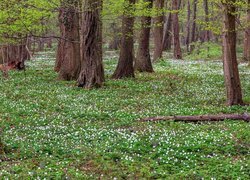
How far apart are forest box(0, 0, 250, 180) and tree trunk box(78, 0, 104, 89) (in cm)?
5

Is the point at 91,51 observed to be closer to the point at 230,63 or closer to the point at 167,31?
the point at 230,63

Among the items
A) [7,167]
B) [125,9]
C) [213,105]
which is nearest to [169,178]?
[7,167]

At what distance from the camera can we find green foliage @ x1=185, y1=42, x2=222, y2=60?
4088 cm

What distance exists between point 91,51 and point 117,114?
21.9 ft

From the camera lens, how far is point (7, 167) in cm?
750

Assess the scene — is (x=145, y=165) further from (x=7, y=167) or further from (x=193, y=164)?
(x=7, y=167)

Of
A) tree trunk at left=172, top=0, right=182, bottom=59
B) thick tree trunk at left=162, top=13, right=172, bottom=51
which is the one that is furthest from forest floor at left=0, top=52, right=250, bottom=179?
thick tree trunk at left=162, top=13, right=172, bottom=51

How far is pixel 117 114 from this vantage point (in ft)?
40.0

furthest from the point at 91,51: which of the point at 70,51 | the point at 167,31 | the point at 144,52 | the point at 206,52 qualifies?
the point at 167,31

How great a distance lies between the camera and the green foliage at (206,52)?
40875 millimetres

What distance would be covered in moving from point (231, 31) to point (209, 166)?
23.6ft

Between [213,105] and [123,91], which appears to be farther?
[123,91]

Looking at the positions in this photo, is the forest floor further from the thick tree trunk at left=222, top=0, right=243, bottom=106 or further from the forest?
the thick tree trunk at left=222, top=0, right=243, bottom=106

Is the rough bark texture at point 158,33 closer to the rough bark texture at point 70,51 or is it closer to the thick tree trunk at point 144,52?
the thick tree trunk at point 144,52
